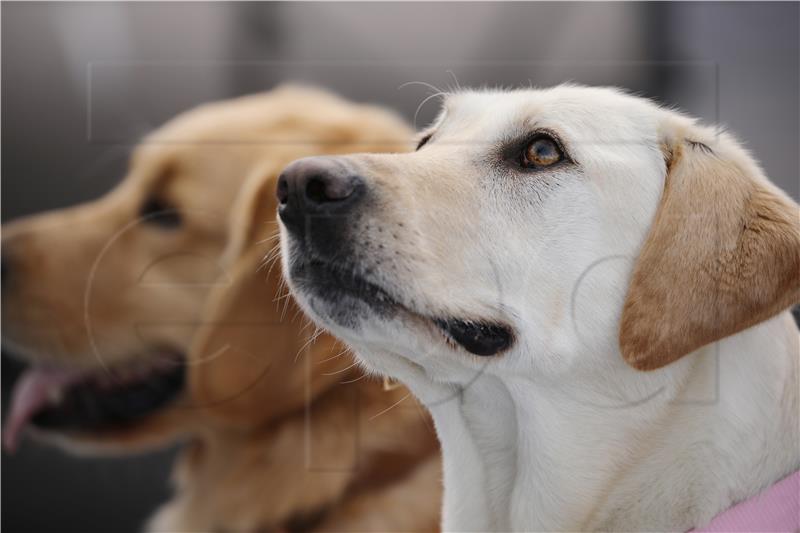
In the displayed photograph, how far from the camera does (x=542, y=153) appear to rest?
1.57 metres

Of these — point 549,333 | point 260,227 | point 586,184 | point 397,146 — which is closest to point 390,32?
point 397,146

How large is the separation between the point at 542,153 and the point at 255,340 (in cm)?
107

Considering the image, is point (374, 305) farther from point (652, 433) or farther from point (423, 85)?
point (423, 85)

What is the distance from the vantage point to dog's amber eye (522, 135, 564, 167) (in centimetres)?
156

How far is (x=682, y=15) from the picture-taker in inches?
87.9

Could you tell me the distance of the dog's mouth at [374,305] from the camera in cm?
141

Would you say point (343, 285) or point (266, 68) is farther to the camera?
point (266, 68)

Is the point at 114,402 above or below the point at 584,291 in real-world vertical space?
below

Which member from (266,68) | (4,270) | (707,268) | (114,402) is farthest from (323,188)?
(4,270)

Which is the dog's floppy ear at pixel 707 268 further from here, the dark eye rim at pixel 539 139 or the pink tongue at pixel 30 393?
the pink tongue at pixel 30 393

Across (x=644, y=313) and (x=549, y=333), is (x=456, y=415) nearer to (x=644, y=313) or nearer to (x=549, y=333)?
(x=549, y=333)

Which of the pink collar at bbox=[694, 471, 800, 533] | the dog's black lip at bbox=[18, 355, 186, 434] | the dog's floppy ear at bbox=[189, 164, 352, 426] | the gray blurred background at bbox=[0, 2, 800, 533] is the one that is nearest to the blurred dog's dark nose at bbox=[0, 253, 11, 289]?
the gray blurred background at bbox=[0, 2, 800, 533]

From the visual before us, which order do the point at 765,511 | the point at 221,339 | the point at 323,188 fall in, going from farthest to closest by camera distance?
1. the point at 221,339
2. the point at 765,511
3. the point at 323,188

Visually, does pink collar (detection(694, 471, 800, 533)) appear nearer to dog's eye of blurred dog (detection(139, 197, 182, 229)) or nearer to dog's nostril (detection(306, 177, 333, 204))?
Result: dog's nostril (detection(306, 177, 333, 204))
